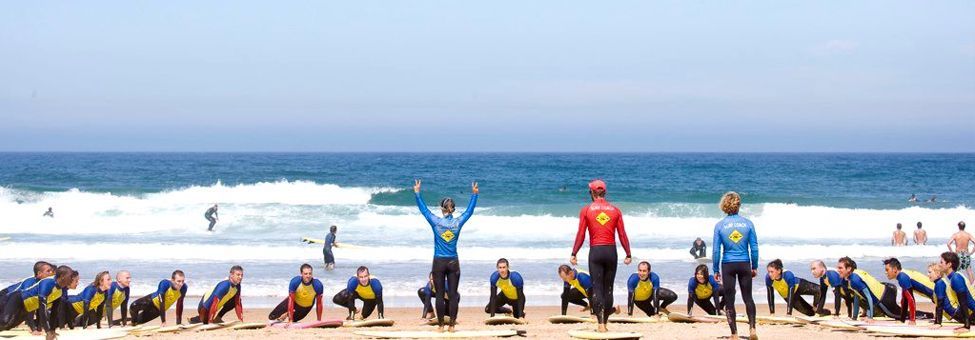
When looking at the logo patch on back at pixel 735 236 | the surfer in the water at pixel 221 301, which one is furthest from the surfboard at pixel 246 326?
the logo patch on back at pixel 735 236

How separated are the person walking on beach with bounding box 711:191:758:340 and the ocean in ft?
22.3

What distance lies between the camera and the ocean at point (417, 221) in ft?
68.6

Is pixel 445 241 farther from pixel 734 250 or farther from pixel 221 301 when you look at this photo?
pixel 221 301

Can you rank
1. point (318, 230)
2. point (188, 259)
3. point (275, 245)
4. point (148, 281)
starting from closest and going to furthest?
point (148, 281) → point (188, 259) → point (275, 245) → point (318, 230)

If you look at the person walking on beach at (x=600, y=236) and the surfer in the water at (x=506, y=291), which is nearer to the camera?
the person walking on beach at (x=600, y=236)

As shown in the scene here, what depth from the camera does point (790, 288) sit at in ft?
43.3

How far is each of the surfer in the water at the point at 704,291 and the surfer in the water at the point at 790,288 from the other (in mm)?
740

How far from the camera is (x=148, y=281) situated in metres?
18.6

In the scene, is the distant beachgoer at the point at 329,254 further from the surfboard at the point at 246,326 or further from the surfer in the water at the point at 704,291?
the surfer in the water at the point at 704,291

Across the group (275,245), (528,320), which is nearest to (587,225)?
(528,320)

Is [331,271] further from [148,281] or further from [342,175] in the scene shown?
[342,175]

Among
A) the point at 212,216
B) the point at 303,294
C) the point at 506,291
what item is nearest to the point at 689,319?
the point at 506,291

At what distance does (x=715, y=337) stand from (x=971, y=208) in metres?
37.3

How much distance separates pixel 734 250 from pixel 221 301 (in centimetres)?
667
